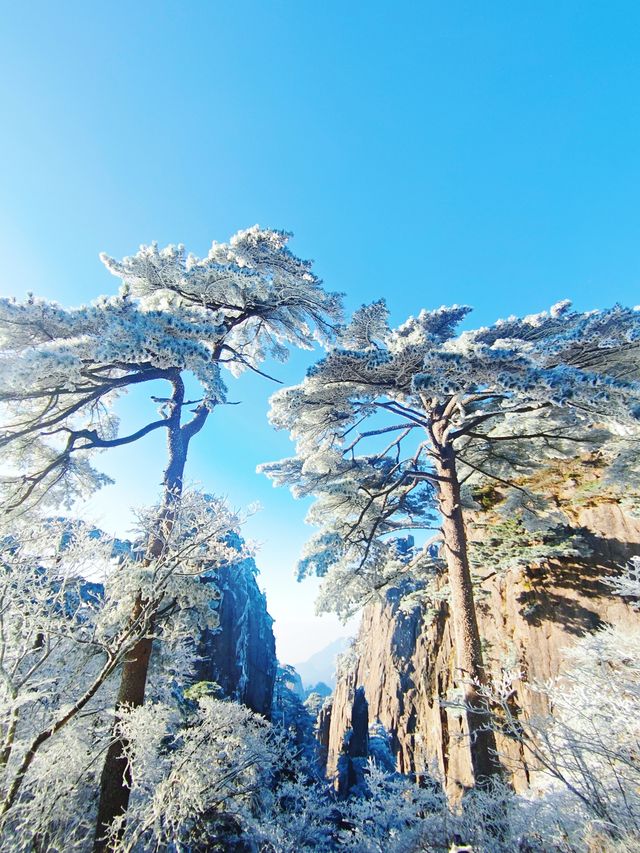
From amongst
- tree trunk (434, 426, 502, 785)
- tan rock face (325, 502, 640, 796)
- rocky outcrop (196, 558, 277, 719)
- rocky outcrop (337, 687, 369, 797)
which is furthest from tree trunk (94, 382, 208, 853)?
rocky outcrop (196, 558, 277, 719)

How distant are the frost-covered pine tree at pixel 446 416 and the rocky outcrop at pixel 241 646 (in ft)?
68.7

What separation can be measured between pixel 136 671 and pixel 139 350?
5.37 meters

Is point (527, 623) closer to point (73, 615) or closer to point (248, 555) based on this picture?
point (248, 555)

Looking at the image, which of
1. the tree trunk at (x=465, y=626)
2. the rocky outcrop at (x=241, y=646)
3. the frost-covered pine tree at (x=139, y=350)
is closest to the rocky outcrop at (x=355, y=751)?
the rocky outcrop at (x=241, y=646)

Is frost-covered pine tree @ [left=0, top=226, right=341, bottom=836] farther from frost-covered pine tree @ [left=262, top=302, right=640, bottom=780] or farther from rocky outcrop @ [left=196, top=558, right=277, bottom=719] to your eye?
rocky outcrop @ [left=196, top=558, right=277, bottom=719]

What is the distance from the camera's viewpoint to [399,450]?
10.1 m

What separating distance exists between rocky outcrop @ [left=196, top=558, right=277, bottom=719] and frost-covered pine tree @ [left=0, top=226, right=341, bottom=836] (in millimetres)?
22388

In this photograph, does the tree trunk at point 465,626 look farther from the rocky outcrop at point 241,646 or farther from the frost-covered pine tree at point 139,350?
the rocky outcrop at point 241,646

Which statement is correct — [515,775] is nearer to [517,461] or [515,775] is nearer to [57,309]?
[517,461]

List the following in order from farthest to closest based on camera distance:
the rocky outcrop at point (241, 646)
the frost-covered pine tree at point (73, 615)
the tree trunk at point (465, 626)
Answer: the rocky outcrop at point (241, 646)
the tree trunk at point (465, 626)
the frost-covered pine tree at point (73, 615)

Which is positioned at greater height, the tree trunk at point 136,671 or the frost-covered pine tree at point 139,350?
the frost-covered pine tree at point 139,350

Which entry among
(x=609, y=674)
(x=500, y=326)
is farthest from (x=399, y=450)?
(x=609, y=674)

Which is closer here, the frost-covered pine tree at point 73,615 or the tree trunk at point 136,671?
the frost-covered pine tree at point 73,615

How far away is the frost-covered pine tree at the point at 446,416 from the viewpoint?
550 cm
